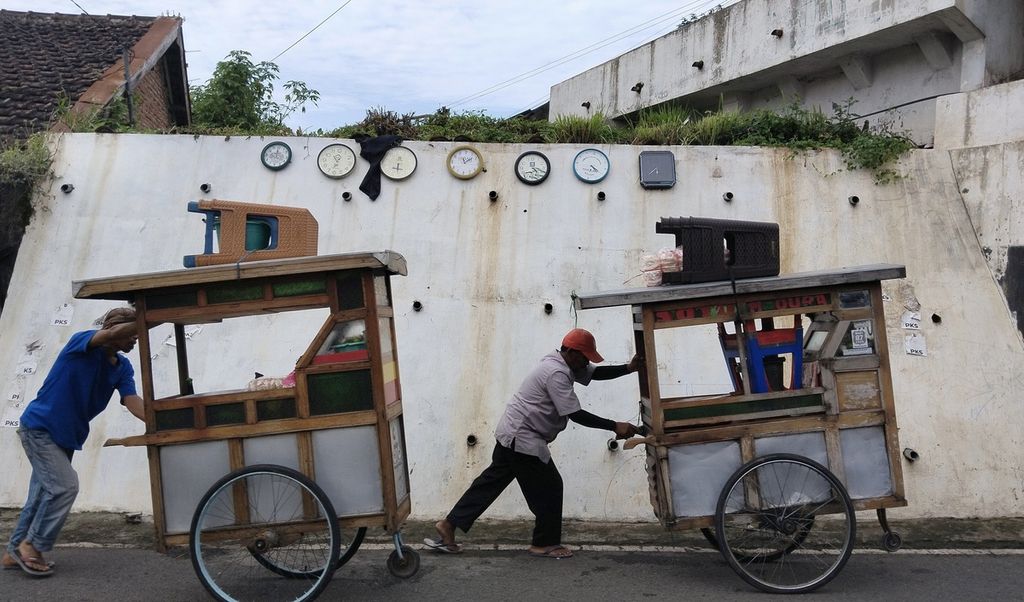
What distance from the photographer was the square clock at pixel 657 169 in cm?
829

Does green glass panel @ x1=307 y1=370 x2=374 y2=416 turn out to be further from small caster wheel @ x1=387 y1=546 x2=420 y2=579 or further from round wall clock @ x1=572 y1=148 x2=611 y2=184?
round wall clock @ x1=572 y1=148 x2=611 y2=184

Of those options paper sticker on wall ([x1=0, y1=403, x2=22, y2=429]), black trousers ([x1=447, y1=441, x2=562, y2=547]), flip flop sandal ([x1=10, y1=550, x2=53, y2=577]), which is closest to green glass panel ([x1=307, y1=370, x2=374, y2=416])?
black trousers ([x1=447, y1=441, x2=562, y2=547])

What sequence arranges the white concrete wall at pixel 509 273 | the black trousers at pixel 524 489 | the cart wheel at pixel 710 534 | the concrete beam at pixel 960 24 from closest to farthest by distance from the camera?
1. the cart wheel at pixel 710 534
2. the black trousers at pixel 524 489
3. the white concrete wall at pixel 509 273
4. the concrete beam at pixel 960 24

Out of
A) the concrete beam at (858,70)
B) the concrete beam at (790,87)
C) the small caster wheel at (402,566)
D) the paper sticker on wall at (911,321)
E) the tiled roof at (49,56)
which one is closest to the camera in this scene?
the small caster wheel at (402,566)

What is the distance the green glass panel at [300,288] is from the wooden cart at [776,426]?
148cm

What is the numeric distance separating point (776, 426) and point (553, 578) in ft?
5.39

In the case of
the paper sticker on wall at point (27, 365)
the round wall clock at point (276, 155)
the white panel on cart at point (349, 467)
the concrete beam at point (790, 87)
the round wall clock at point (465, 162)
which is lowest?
the white panel on cart at point (349, 467)

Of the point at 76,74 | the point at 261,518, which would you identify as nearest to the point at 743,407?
the point at 261,518

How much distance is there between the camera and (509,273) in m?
7.97

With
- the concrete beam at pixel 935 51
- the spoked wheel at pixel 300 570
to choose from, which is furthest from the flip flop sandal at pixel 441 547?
the concrete beam at pixel 935 51

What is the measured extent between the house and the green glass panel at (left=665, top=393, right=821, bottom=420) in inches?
255

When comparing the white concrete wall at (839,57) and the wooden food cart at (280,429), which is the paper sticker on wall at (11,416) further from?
the white concrete wall at (839,57)

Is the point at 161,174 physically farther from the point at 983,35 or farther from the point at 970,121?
the point at 983,35

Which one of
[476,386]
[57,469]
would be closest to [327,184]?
[476,386]
